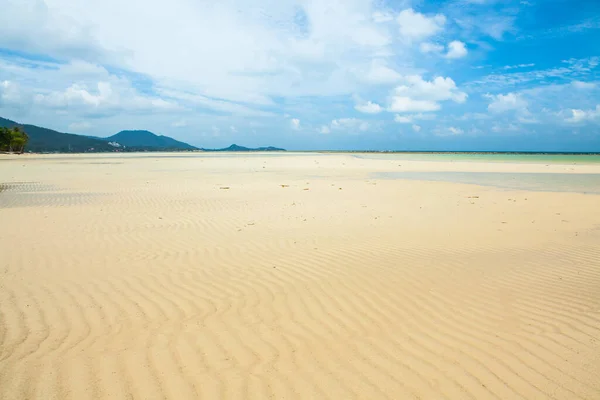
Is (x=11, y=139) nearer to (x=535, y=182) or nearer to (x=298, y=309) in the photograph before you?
(x=535, y=182)

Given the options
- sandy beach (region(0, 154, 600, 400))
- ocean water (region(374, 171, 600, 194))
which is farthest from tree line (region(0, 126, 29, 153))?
sandy beach (region(0, 154, 600, 400))

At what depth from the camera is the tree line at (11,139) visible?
267 feet

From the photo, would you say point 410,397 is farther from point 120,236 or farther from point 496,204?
point 496,204

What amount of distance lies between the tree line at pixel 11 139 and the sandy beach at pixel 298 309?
299 feet

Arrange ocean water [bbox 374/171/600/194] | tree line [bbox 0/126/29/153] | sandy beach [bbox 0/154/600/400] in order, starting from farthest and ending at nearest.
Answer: tree line [bbox 0/126/29/153], ocean water [bbox 374/171/600/194], sandy beach [bbox 0/154/600/400]

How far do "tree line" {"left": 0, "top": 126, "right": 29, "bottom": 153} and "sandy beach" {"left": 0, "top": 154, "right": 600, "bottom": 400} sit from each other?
299 ft

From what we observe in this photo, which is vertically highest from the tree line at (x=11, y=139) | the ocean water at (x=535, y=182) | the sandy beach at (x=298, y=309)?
the tree line at (x=11, y=139)

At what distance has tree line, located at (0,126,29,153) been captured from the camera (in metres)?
81.3

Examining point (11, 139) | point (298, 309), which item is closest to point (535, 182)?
point (298, 309)

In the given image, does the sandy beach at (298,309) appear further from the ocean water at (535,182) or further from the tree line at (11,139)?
the tree line at (11,139)

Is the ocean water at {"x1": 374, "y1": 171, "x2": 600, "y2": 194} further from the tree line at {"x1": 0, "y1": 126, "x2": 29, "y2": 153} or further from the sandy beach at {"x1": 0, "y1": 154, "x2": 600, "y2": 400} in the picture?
the tree line at {"x1": 0, "y1": 126, "x2": 29, "y2": 153}

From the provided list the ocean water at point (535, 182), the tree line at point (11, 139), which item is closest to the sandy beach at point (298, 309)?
the ocean water at point (535, 182)

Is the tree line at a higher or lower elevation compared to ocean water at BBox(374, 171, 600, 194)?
higher

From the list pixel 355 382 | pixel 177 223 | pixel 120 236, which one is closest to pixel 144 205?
pixel 177 223
